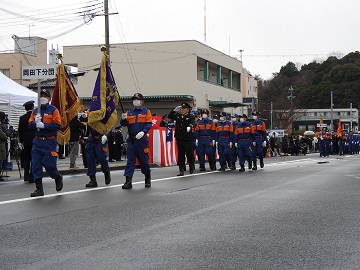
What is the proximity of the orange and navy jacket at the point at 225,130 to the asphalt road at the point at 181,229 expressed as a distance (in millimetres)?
6561

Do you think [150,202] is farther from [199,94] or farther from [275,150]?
[199,94]

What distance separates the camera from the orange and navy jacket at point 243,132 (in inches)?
714

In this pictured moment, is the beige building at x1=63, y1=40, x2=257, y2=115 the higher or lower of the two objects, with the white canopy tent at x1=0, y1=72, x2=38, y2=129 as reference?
higher

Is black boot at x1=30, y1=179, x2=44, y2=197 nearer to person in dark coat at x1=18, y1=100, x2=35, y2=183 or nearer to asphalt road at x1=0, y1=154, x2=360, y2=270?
asphalt road at x1=0, y1=154, x2=360, y2=270

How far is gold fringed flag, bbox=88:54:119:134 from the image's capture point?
12484 millimetres

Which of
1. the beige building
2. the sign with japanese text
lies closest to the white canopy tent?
the sign with japanese text

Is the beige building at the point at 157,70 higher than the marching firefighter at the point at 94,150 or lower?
higher

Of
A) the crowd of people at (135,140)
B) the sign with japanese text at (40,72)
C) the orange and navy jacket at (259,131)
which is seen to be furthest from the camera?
the orange and navy jacket at (259,131)

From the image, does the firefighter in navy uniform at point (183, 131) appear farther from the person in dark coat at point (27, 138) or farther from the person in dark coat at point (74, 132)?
the person in dark coat at point (27, 138)

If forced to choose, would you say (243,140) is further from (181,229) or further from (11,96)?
(181,229)

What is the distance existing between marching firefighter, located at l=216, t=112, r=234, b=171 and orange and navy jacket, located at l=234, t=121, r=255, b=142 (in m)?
0.21

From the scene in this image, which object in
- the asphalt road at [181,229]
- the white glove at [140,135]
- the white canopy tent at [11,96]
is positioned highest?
the white canopy tent at [11,96]

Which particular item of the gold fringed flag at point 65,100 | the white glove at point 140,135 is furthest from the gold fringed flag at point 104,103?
the gold fringed flag at point 65,100

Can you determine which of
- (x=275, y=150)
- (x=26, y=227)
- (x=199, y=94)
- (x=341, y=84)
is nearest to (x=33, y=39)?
(x=199, y=94)
